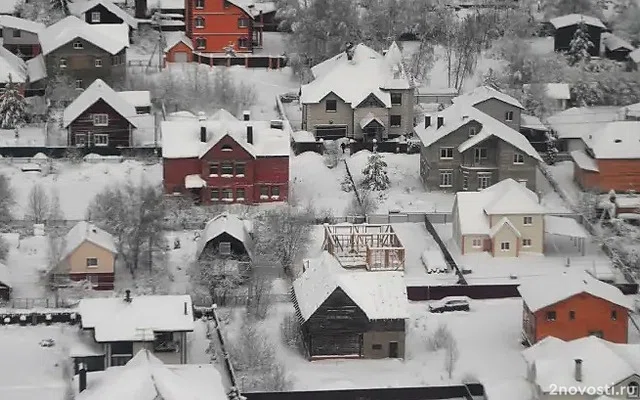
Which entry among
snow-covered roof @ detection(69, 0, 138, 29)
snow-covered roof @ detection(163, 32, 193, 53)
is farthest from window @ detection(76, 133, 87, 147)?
snow-covered roof @ detection(69, 0, 138, 29)

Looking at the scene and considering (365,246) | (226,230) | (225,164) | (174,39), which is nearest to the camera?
(226,230)

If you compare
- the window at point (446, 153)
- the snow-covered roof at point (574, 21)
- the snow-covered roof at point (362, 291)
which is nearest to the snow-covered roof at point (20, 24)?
the window at point (446, 153)

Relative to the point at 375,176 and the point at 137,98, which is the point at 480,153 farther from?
the point at 137,98

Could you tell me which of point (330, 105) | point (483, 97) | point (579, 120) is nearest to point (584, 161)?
point (483, 97)

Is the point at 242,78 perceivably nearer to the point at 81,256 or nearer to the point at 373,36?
the point at 373,36

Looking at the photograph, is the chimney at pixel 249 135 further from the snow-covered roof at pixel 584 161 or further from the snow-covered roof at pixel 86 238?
the snow-covered roof at pixel 584 161

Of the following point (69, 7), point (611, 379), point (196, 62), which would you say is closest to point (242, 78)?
point (196, 62)
